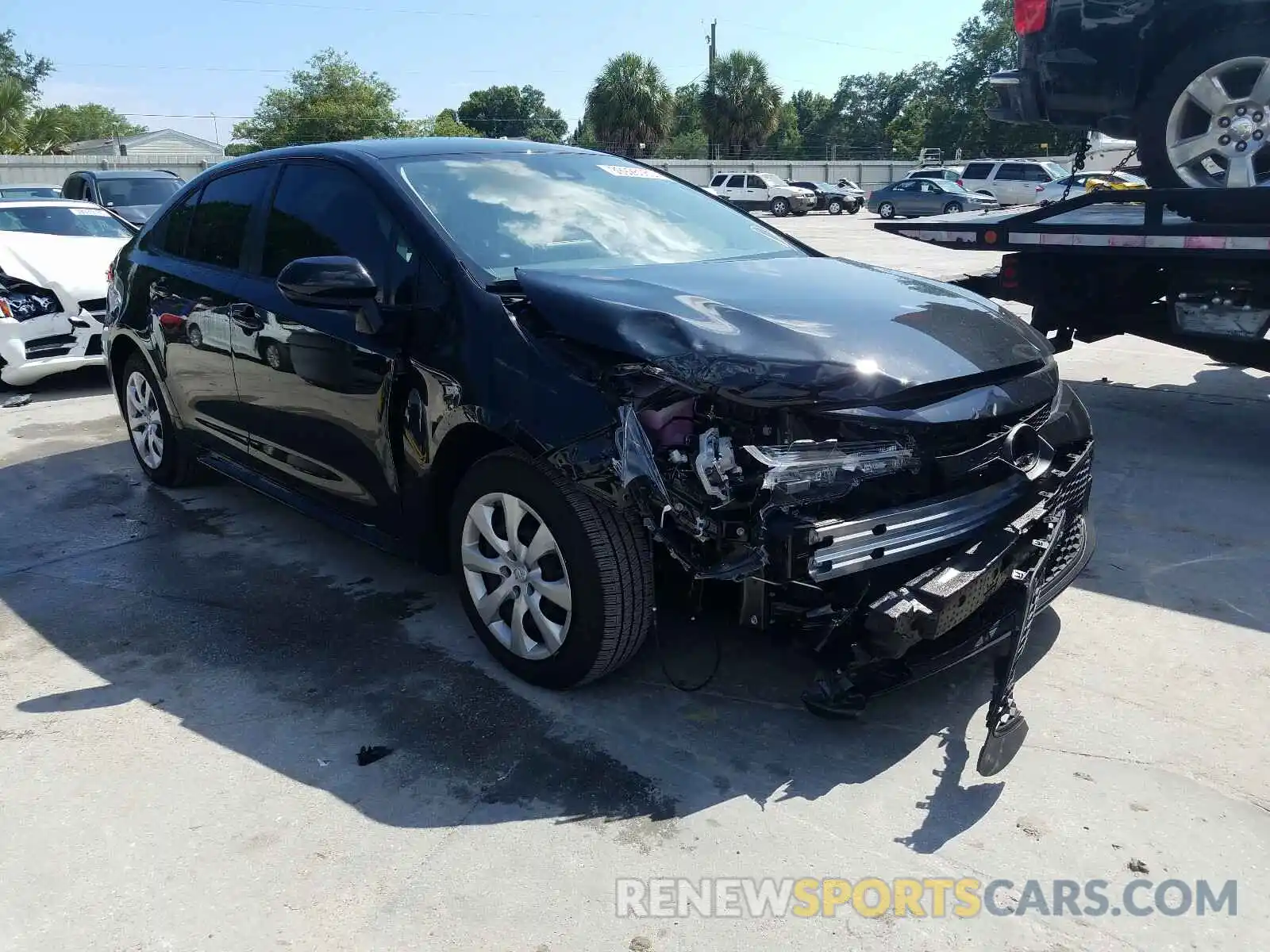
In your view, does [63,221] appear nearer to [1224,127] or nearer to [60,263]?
[60,263]

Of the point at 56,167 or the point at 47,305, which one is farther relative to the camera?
the point at 56,167

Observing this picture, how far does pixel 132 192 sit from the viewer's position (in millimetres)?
14516

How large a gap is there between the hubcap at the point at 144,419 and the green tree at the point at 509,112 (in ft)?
331

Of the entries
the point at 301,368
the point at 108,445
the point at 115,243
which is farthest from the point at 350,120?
the point at 301,368

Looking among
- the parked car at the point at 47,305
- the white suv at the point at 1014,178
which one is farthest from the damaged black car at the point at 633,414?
the white suv at the point at 1014,178

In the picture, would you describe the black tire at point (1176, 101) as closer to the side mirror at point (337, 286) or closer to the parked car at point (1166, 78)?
the parked car at point (1166, 78)

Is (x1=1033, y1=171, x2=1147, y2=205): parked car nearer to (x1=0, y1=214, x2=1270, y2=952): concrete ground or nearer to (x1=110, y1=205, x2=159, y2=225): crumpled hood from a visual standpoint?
(x1=0, y1=214, x2=1270, y2=952): concrete ground

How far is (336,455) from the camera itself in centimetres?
397

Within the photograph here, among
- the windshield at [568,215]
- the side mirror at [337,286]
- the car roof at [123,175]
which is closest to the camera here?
the side mirror at [337,286]

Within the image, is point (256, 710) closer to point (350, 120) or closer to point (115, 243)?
point (115, 243)

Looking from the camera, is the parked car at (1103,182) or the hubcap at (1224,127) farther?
the parked car at (1103,182)

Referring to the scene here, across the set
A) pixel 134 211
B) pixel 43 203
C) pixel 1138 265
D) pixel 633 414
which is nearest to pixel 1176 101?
pixel 1138 265

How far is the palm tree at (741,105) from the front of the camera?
6097 centimetres

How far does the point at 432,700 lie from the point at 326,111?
142 ft
